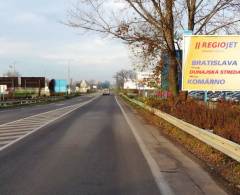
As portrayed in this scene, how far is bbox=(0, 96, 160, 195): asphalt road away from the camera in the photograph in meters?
7.47

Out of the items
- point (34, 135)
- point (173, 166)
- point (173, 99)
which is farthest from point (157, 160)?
point (173, 99)

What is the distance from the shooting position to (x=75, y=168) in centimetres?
934

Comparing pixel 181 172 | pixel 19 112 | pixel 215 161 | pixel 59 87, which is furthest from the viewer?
pixel 59 87

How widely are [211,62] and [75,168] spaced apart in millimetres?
12236

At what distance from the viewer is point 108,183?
311 inches

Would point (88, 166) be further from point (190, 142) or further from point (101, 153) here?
point (190, 142)

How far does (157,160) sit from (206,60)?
1047 centimetres

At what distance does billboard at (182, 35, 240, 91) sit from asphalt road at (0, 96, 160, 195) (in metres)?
6.69

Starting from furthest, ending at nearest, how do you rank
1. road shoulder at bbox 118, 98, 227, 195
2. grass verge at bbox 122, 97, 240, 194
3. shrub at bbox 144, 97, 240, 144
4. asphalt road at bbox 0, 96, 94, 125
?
1. asphalt road at bbox 0, 96, 94, 125
2. shrub at bbox 144, 97, 240, 144
3. grass verge at bbox 122, 97, 240, 194
4. road shoulder at bbox 118, 98, 227, 195

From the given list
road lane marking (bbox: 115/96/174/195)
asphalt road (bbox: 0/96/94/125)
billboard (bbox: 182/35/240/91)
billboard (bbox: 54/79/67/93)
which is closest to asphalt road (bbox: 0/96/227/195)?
road lane marking (bbox: 115/96/174/195)

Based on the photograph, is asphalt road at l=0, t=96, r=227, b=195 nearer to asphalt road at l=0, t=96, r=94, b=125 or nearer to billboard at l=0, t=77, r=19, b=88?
asphalt road at l=0, t=96, r=94, b=125

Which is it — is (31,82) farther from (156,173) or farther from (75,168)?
(156,173)

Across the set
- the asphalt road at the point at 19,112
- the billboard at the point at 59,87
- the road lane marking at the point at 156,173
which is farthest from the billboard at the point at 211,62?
the billboard at the point at 59,87

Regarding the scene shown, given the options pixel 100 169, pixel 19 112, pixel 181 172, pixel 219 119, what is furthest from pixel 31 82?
pixel 181 172
